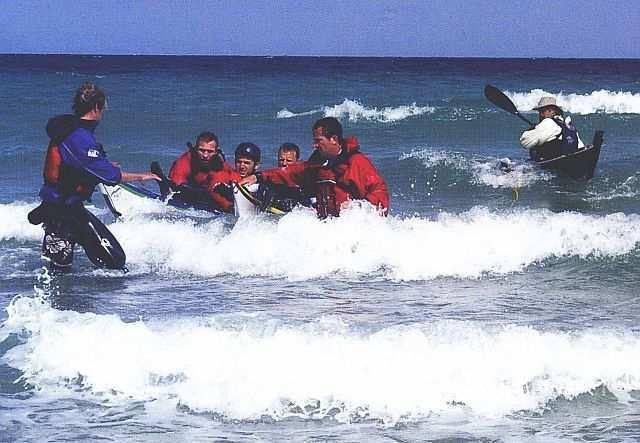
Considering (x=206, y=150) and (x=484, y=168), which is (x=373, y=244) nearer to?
(x=206, y=150)

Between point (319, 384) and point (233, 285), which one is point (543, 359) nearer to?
point (319, 384)

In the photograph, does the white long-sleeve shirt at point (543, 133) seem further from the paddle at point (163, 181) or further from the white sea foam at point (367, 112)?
the white sea foam at point (367, 112)

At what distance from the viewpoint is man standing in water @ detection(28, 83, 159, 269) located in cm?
732

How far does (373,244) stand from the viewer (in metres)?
8.97

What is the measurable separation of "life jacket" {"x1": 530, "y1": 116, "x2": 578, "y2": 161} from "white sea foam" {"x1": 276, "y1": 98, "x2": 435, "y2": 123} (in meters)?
11.6

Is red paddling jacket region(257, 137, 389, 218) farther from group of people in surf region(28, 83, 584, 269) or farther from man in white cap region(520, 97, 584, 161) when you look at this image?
man in white cap region(520, 97, 584, 161)

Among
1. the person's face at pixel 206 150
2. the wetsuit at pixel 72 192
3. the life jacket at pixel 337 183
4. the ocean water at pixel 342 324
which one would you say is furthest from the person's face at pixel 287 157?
the wetsuit at pixel 72 192

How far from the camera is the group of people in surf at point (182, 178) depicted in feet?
24.1

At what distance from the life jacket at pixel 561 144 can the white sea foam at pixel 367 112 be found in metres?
11.6

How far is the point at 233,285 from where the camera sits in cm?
812

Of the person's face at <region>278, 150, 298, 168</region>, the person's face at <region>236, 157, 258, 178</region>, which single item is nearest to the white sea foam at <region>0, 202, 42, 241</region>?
the person's face at <region>236, 157, 258, 178</region>

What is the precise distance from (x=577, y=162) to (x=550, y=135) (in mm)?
697

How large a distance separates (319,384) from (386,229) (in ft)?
13.0

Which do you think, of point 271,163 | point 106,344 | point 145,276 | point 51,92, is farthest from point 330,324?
point 51,92
